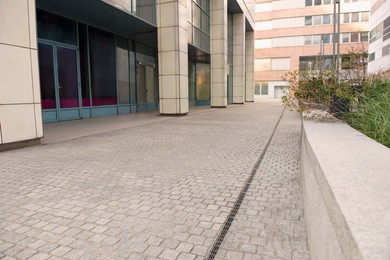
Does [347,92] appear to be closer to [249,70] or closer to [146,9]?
[146,9]

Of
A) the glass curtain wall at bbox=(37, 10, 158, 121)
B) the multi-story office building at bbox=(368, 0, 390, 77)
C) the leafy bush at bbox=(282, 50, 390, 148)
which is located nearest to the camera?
the leafy bush at bbox=(282, 50, 390, 148)

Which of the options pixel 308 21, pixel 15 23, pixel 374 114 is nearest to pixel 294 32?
pixel 308 21

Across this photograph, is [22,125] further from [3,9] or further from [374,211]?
[374,211]

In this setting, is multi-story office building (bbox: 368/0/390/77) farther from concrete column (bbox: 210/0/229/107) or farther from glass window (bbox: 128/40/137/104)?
glass window (bbox: 128/40/137/104)

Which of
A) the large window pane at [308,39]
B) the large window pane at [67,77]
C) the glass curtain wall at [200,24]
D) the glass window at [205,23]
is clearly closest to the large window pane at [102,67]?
the large window pane at [67,77]

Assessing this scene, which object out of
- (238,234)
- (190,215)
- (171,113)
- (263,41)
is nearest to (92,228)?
(190,215)

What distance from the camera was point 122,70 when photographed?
18547 millimetres

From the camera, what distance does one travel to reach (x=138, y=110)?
67.6 ft

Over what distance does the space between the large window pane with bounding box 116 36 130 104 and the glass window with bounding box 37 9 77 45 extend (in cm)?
353

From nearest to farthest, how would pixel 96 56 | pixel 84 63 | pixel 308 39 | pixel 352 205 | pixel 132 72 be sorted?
1. pixel 352 205
2. pixel 84 63
3. pixel 96 56
4. pixel 132 72
5. pixel 308 39

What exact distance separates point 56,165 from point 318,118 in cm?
Answer: 562

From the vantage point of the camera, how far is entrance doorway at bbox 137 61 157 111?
67.9 feet

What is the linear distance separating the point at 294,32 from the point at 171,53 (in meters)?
47.4

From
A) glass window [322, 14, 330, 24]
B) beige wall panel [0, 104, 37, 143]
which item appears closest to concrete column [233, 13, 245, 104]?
beige wall panel [0, 104, 37, 143]
